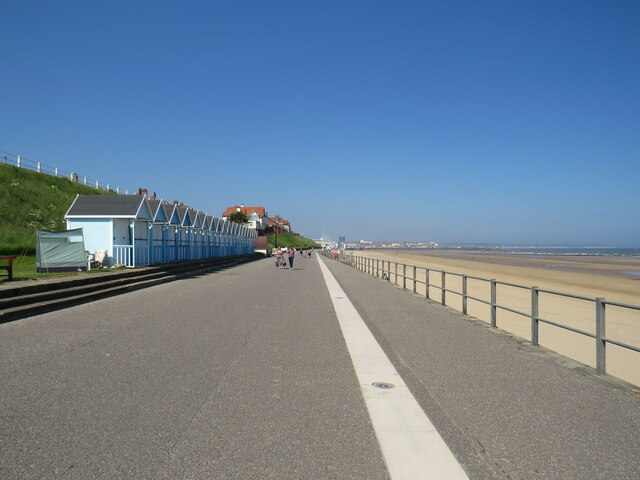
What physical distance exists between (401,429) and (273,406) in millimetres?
1195

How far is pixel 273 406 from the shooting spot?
4.34m

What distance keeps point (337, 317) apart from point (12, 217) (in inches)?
1300

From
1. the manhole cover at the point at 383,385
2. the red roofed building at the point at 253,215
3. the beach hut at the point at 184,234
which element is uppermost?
the red roofed building at the point at 253,215

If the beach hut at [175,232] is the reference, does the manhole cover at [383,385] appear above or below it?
below

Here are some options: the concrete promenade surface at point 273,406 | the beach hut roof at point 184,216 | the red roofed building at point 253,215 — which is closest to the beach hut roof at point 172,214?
the beach hut roof at point 184,216

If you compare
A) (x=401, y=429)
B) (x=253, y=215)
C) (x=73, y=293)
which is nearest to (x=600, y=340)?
(x=401, y=429)

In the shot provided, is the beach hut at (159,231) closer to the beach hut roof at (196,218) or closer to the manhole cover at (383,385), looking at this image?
the beach hut roof at (196,218)

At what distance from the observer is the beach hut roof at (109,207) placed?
890 inches

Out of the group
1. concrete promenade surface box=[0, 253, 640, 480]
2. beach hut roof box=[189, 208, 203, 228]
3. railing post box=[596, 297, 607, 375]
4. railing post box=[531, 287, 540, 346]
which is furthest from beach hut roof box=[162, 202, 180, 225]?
railing post box=[596, 297, 607, 375]

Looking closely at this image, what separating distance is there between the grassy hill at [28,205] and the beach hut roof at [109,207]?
274 inches

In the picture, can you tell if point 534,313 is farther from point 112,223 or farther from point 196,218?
point 196,218

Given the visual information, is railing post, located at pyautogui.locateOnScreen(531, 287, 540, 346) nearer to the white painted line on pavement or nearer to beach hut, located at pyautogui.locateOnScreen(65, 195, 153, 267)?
the white painted line on pavement

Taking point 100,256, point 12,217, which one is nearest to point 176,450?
point 100,256

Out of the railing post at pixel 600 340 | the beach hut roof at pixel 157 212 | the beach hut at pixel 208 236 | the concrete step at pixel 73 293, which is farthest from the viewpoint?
the beach hut at pixel 208 236
